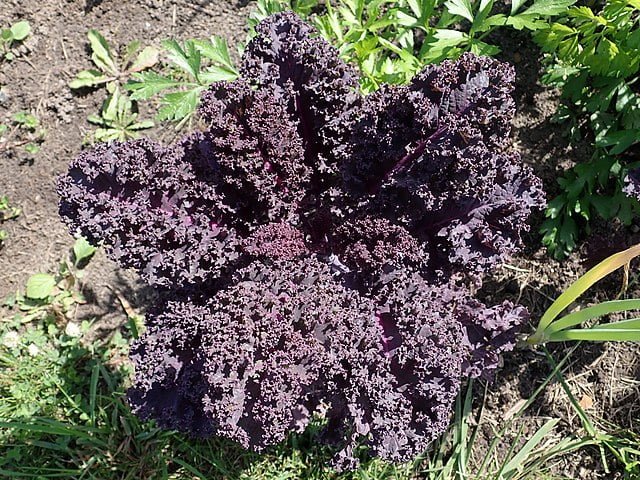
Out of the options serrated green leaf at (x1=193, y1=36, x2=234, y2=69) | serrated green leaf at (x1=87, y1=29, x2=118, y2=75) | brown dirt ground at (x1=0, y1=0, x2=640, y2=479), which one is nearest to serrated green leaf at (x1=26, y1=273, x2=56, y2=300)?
brown dirt ground at (x1=0, y1=0, x2=640, y2=479)

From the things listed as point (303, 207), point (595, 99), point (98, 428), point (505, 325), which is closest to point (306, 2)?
point (303, 207)

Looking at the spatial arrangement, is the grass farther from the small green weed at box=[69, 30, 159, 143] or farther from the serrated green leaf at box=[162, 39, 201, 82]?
the serrated green leaf at box=[162, 39, 201, 82]

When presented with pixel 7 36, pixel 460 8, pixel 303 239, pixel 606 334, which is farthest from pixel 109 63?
pixel 606 334

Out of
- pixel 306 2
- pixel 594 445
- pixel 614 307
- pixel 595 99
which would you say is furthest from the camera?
pixel 594 445

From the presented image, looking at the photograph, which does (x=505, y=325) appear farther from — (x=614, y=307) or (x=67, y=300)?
(x=67, y=300)

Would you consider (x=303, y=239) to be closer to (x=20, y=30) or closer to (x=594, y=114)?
(x=594, y=114)
